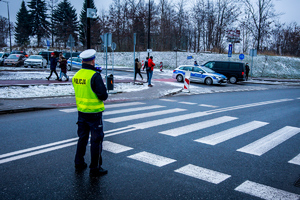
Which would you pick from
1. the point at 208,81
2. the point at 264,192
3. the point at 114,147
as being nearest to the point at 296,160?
the point at 264,192

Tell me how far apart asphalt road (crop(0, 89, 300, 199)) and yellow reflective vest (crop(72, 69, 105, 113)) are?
102cm

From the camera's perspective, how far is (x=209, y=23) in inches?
1793

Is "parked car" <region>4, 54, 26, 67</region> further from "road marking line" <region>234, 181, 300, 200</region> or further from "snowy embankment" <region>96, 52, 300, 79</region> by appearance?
"road marking line" <region>234, 181, 300, 200</region>

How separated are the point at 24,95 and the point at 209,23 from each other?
39.0 meters

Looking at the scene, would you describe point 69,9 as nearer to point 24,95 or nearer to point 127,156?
point 24,95

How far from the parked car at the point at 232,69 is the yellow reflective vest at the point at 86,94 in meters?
22.7

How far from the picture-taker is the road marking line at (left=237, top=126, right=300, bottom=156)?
537cm

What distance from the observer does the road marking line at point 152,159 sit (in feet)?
14.9

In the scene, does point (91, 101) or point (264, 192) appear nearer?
point (264, 192)

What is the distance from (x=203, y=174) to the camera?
4133 millimetres

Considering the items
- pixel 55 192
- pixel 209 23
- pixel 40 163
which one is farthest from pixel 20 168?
pixel 209 23

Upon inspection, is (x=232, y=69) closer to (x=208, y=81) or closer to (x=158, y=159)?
(x=208, y=81)

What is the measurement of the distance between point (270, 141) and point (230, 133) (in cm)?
93

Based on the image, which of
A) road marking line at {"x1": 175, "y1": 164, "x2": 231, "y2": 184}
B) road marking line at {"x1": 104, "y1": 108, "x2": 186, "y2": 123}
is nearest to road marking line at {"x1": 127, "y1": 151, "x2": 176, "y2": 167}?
road marking line at {"x1": 175, "y1": 164, "x2": 231, "y2": 184}
